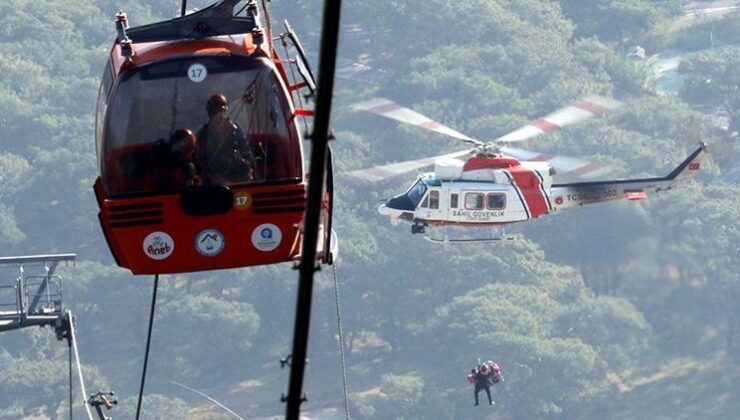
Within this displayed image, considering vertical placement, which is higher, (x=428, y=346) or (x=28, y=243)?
(x=28, y=243)

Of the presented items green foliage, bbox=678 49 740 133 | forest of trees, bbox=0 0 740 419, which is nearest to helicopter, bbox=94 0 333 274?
forest of trees, bbox=0 0 740 419

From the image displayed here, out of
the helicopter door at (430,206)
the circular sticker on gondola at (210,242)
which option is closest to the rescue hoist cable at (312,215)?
the circular sticker on gondola at (210,242)

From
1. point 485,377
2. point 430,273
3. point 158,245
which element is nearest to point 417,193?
point 485,377

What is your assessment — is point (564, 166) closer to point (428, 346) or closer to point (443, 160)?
point (443, 160)

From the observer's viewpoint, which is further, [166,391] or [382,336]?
[382,336]

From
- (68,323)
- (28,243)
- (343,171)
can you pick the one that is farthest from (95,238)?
(68,323)
